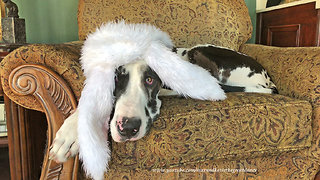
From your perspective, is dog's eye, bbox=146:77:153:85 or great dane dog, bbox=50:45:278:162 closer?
great dane dog, bbox=50:45:278:162

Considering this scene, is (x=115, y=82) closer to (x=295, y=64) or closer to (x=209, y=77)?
(x=209, y=77)

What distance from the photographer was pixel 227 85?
1.71m

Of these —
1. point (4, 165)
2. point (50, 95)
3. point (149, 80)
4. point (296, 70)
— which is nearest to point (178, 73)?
point (149, 80)

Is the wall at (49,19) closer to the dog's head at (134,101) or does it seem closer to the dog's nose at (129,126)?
the dog's head at (134,101)

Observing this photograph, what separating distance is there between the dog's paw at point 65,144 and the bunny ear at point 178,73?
459mm

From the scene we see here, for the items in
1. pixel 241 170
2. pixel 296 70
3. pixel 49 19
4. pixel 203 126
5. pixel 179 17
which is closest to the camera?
pixel 203 126

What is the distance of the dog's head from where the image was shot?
1.01 metres

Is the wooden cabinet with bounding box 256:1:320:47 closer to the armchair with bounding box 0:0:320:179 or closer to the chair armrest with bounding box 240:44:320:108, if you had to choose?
the chair armrest with bounding box 240:44:320:108

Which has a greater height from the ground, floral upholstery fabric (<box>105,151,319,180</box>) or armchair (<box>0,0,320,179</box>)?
armchair (<box>0,0,320,179</box>)

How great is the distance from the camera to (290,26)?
2576 millimetres

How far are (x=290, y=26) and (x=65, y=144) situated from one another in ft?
8.22

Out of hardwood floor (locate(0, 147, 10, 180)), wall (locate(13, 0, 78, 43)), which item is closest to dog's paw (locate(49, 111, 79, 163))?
hardwood floor (locate(0, 147, 10, 180))

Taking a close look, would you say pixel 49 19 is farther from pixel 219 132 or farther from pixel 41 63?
pixel 219 132

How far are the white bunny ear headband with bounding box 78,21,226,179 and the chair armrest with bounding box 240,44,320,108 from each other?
20.5 inches
